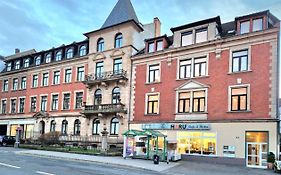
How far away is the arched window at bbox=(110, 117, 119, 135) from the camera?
33719 millimetres

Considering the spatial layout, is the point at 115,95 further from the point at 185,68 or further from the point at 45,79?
the point at 45,79

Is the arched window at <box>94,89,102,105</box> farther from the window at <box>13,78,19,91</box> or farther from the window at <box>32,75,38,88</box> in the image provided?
the window at <box>13,78,19,91</box>

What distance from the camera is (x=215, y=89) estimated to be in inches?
1072

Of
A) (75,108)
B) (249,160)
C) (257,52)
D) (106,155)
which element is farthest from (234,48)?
(75,108)

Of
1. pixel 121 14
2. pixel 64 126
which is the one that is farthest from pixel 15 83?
pixel 121 14

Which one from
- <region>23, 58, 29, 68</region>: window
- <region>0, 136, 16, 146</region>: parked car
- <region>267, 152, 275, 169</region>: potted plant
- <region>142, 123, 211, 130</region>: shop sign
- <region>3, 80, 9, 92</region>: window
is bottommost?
<region>0, 136, 16, 146</region>: parked car

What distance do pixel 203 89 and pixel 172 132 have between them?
526cm

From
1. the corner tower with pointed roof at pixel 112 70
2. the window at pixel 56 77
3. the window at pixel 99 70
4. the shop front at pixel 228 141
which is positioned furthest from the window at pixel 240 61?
the window at pixel 56 77

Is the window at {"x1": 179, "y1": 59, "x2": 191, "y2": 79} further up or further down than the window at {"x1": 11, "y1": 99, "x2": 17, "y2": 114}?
further up

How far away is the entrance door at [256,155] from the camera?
2367 centimetres

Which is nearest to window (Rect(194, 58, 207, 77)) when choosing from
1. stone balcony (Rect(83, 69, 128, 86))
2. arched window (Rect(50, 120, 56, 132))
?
stone balcony (Rect(83, 69, 128, 86))

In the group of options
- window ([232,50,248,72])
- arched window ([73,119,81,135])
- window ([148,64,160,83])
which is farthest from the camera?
arched window ([73,119,81,135])

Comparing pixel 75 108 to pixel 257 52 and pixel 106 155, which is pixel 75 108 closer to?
pixel 106 155

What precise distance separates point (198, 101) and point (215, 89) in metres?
2.05
